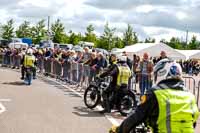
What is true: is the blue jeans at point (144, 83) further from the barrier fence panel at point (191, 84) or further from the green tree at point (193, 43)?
the green tree at point (193, 43)

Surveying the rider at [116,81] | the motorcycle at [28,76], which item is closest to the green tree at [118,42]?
the motorcycle at [28,76]

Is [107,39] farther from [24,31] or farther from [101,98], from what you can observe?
[101,98]

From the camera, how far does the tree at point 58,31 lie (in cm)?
7756

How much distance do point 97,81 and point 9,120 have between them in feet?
11.5

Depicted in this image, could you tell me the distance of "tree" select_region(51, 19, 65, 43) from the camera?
7756cm

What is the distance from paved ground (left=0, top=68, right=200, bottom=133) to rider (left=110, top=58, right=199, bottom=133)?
19.6 feet

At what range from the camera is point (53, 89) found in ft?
61.9

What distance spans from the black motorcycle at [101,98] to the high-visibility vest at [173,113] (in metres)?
8.37

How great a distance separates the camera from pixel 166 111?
149 inches

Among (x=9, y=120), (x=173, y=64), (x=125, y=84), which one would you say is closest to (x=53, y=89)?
(x=125, y=84)

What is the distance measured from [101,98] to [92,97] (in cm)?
36

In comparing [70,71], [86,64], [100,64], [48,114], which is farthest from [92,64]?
[48,114]

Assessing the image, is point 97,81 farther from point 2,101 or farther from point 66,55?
point 66,55

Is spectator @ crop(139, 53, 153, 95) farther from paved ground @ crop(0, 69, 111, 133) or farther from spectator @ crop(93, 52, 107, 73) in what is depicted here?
paved ground @ crop(0, 69, 111, 133)
